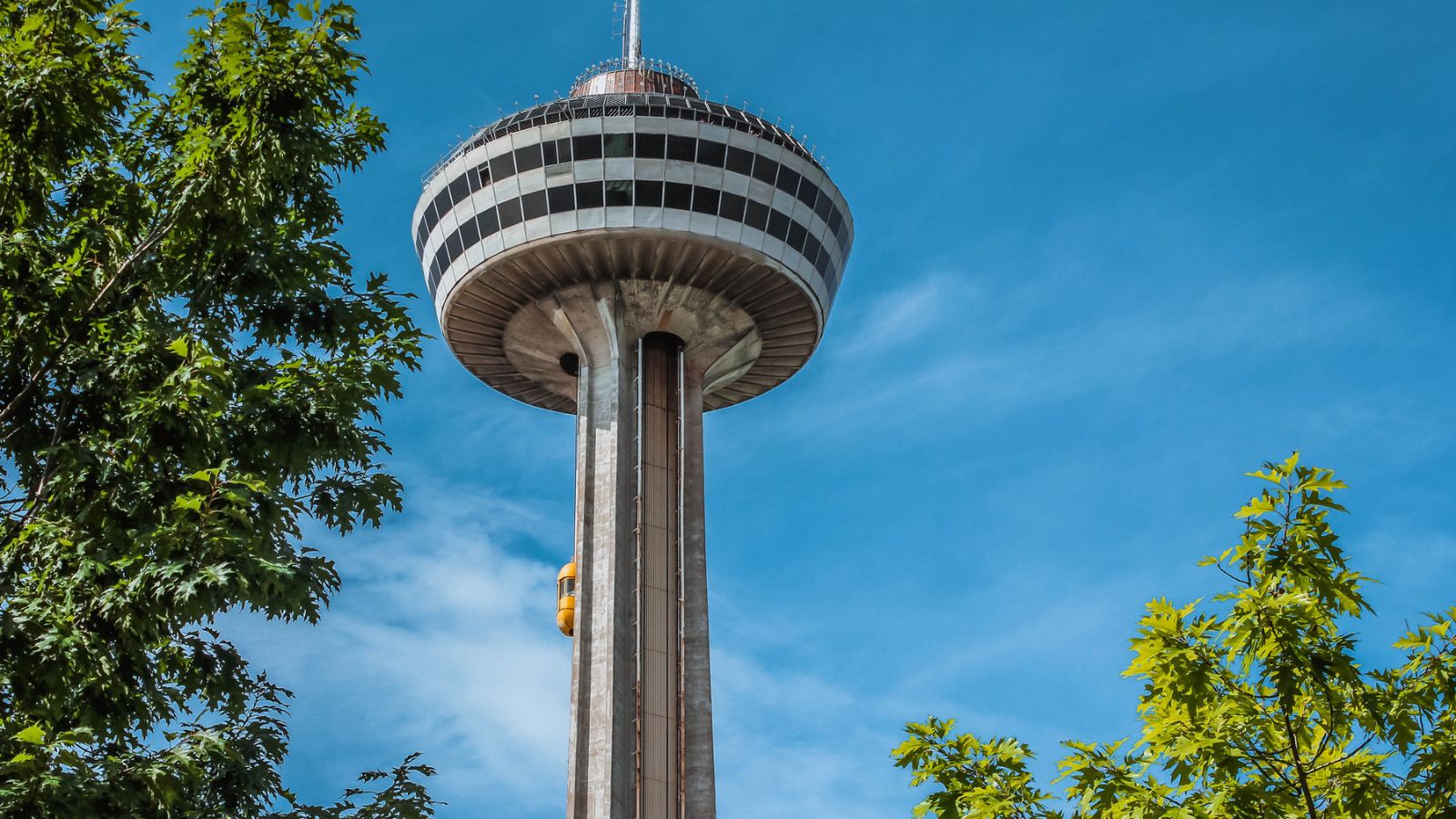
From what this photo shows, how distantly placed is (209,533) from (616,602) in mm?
44184

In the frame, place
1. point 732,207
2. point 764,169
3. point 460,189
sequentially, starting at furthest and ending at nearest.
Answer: point 460,189, point 764,169, point 732,207

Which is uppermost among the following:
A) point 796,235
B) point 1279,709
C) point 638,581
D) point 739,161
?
point 739,161

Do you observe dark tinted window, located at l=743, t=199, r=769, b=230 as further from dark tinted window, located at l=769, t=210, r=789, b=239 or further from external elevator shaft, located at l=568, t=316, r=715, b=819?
external elevator shaft, located at l=568, t=316, r=715, b=819

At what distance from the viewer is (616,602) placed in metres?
58.2

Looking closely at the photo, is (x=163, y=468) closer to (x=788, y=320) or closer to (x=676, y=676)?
(x=676, y=676)

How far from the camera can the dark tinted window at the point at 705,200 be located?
61.4 metres

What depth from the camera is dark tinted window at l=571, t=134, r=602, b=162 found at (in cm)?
6156

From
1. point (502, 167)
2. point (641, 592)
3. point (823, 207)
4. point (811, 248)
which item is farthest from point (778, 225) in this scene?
point (641, 592)

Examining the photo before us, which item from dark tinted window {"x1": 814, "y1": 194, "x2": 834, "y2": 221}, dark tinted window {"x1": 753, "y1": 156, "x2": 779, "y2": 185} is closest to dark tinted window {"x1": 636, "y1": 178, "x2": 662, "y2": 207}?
dark tinted window {"x1": 753, "y1": 156, "x2": 779, "y2": 185}

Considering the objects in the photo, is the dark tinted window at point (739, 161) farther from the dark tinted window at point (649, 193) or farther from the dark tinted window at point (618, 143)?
the dark tinted window at point (618, 143)

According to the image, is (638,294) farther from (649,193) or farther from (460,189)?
(460,189)

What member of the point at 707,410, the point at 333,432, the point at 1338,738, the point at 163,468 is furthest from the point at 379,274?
the point at 707,410

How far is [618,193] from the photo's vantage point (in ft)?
200

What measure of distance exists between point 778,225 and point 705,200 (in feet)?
11.4
